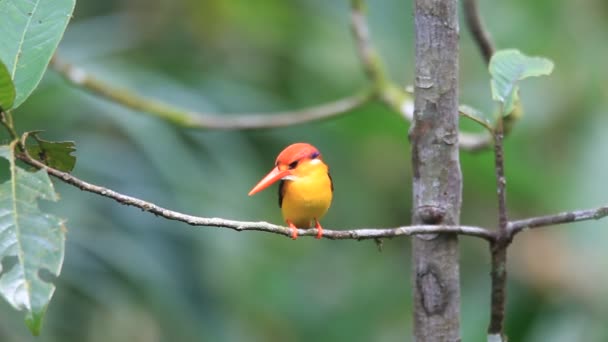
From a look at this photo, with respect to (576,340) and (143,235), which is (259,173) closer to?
(143,235)

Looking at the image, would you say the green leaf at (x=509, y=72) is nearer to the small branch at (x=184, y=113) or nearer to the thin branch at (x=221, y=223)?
the thin branch at (x=221, y=223)

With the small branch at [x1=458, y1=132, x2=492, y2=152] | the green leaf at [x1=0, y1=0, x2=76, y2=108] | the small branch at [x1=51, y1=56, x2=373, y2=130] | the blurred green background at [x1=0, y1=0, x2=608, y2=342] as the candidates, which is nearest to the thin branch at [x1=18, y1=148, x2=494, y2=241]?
the green leaf at [x1=0, y1=0, x2=76, y2=108]

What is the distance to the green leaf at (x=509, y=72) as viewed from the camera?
1898 mm

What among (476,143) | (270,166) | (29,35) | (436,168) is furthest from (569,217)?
(270,166)

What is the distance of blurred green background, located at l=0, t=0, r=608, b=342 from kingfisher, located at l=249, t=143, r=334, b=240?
1812 millimetres

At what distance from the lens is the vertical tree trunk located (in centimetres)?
184

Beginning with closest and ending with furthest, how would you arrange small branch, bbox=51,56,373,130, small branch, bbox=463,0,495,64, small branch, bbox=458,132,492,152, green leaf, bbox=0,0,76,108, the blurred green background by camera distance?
green leaf, bbox=0,0,76,108
small branch, bbox=463,0,495,64
small branch, bbox=458,132,492,152
small branch, bbox=51,56,373,130
the blurred green background

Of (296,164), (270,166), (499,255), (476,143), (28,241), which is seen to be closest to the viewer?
(28,241)

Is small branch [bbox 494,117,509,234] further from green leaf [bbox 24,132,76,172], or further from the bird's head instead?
green leaf [bbox 24,132,76,172]

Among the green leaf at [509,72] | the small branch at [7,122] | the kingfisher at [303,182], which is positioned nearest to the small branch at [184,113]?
the kingfisher at [303,182]

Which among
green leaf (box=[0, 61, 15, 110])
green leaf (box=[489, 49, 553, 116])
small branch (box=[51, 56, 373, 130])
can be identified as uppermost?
small branch (box=[51, 56, 373, 130])

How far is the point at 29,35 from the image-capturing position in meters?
1.78

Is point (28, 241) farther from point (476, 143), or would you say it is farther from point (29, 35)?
point (476, 143)

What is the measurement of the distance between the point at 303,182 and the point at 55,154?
730 mm
